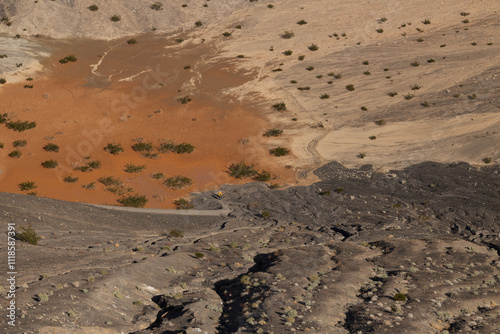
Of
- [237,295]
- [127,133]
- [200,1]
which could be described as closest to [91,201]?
[127,133]

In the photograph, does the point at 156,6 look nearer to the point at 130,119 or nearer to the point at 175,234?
the point at 130,119

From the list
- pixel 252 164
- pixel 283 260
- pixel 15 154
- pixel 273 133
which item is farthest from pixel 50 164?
pixel 283 260

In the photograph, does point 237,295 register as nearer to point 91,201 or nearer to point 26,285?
point 26,285

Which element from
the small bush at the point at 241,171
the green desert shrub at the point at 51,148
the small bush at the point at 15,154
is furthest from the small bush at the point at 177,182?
the small bush at the point at 15,154

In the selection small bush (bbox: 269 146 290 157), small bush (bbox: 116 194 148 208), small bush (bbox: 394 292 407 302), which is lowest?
small bush (bbox: 394 292 407 302)

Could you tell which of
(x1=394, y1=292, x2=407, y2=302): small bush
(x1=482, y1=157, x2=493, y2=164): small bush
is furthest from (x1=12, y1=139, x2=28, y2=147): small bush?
(x1=482, y1=157, x2=493, y2=164): small bush

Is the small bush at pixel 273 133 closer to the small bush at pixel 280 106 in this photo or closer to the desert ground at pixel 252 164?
the desert ground at pixel 252 164

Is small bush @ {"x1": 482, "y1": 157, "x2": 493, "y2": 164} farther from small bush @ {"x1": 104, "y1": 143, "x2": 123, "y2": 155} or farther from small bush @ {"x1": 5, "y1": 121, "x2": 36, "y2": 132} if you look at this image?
small bush @ {"x1": 5, "y1": 121, "x2": 36, "y2": 132}
